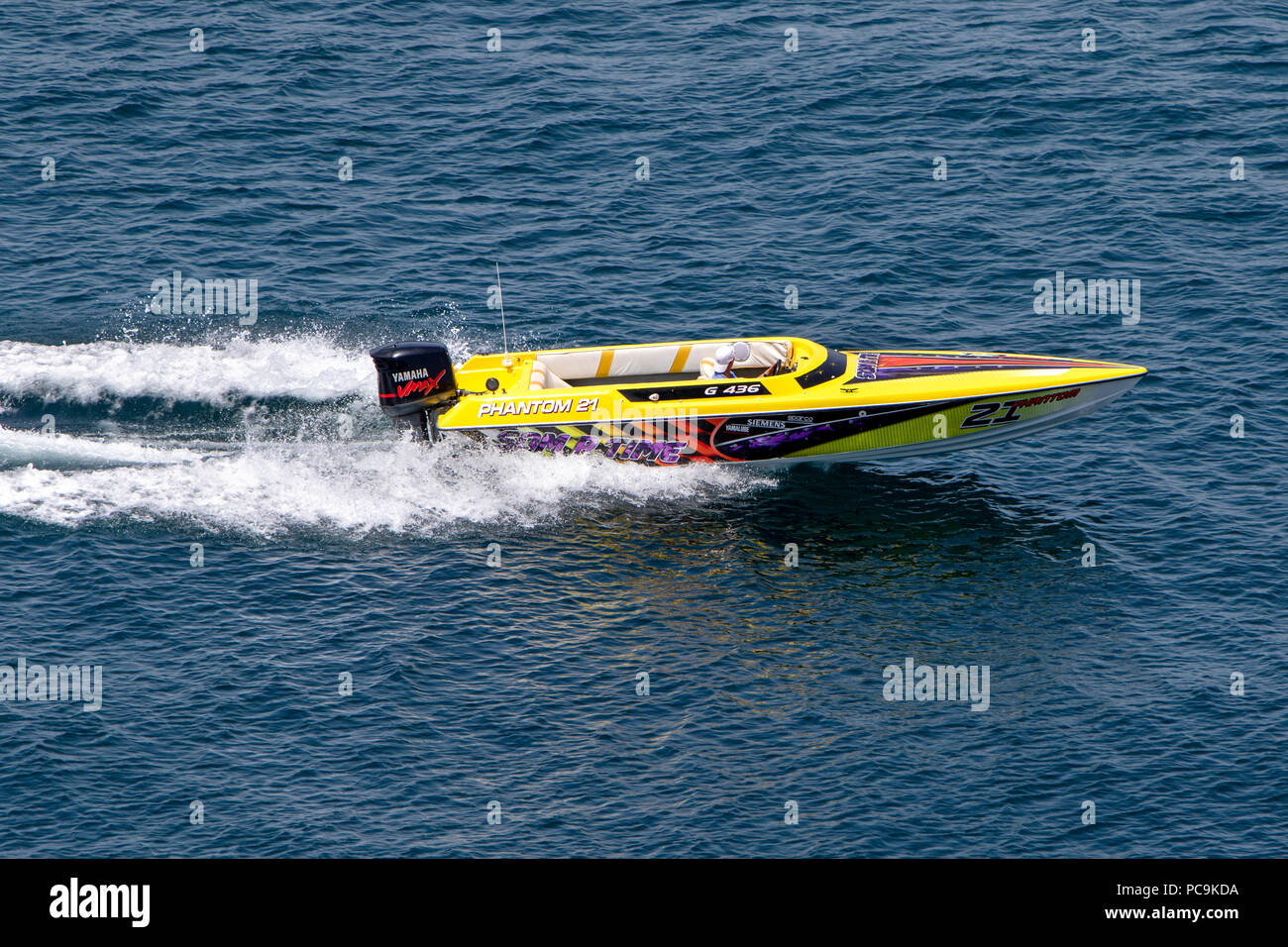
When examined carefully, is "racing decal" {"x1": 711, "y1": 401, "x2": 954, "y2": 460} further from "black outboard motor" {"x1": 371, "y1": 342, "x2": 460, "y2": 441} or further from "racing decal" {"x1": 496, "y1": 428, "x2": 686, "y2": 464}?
"black outboard motor" {"x1": 371, "y1": 342, "x2": 460, "y2": 441}

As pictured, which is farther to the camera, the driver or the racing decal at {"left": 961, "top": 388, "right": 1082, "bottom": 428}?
the driver

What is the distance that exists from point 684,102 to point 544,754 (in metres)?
32.4

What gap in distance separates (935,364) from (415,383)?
13.0 meters

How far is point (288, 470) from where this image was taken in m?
41.0

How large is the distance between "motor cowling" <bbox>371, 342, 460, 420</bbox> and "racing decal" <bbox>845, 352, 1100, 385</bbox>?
1008 centimetres

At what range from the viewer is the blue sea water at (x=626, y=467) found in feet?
103

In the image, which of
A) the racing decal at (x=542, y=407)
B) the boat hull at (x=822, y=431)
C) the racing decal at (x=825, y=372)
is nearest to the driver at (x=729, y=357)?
the boat hull at (x=822, y=431)

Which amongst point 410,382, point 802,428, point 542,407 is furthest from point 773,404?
point 410,382

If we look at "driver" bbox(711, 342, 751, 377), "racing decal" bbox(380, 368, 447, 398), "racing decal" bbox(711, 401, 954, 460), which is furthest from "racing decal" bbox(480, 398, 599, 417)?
"racing decal" bbox(711, 401, 954, 460)

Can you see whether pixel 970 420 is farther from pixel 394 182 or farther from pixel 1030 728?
pixel 394 182

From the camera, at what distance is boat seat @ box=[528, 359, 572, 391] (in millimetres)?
41500

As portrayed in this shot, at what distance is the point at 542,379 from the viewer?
4172cm

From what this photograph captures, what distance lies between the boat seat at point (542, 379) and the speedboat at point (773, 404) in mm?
57

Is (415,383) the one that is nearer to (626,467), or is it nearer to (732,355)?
(626,467)
